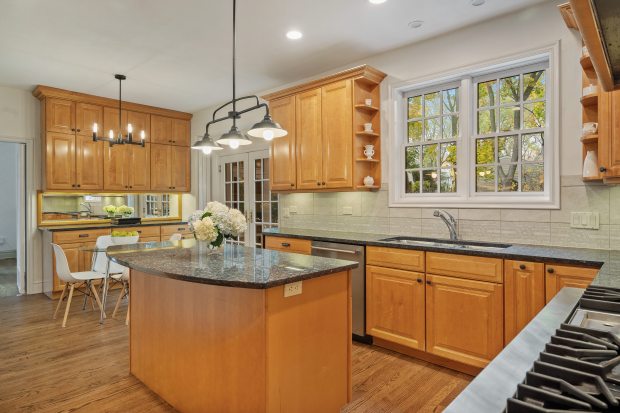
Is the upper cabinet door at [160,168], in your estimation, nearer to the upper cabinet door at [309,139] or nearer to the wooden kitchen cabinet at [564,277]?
the upper cabinet door at [309,139]

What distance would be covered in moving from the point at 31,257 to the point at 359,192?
450 cm

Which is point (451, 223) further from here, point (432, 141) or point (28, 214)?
point (28, 214)

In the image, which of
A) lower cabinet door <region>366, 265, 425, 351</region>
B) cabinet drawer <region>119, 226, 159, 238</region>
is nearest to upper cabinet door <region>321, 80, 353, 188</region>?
lower cabinet door <region>366, 265, 425, 351</region>

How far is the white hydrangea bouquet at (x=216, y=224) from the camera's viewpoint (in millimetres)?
2479

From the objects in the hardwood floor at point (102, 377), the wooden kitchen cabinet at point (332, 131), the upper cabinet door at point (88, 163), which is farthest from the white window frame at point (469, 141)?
the upper cabinet door at point (88, 163)

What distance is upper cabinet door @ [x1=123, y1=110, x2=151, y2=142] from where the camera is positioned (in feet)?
19.1

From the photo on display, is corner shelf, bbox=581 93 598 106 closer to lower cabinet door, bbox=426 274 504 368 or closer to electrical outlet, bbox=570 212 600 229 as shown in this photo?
electrical outlet, bbox=570 212 600 229

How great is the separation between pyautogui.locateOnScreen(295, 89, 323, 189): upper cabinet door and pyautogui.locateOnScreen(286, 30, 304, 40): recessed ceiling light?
2.10 ft

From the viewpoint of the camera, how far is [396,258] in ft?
10.1

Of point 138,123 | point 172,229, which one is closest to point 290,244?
point 172,229

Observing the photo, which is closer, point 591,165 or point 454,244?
point 591,165

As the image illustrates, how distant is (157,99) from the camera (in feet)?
18.6

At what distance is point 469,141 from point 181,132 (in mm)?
4832

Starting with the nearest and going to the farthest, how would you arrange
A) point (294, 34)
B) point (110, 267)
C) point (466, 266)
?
point (466, 266) < point (294, 34) < point (110, 267)
